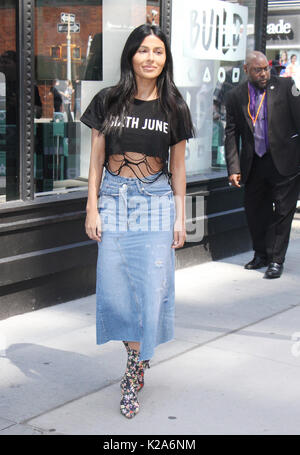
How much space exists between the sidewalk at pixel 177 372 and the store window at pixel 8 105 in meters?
0.96

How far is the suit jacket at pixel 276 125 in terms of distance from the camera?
22.2 ft

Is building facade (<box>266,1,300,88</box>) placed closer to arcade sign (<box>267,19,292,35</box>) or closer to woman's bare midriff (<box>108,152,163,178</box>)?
arcade sign (<box>267,19,292,35</box>)

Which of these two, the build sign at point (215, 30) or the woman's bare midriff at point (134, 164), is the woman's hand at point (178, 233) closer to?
the woman's bare midriff at point (134, 164)

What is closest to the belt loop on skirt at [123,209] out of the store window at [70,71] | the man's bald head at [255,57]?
the store window at [70,71]

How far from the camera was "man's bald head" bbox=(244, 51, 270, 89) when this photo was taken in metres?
6.64

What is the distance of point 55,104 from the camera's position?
5.84m

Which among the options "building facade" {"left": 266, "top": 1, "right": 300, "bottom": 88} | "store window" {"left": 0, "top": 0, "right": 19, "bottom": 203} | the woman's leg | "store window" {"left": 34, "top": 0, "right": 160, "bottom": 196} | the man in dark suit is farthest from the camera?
"building facade" {"left": 266, "top": 1, "right": 300, "bottom": 88}

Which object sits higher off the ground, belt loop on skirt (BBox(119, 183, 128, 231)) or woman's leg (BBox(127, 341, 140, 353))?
belt loop on skirt (BBox(119, 183, 128, 231))

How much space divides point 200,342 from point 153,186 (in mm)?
1512

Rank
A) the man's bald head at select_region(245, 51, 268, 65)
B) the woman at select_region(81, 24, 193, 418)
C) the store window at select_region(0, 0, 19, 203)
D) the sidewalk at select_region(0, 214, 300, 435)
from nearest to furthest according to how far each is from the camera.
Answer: the sidewalk at select_region(0, 214, 300, 435) → the woman at select_region(81, 24, 193, 418) → the store window at select_region(0, 0, 19, 203) → the man's bald head at select_region(245, 51, 268, 65)

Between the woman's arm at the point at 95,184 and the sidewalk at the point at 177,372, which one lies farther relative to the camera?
the woman's arm at the point at 95,184

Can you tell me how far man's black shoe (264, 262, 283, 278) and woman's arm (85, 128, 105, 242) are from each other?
3272 millimetres

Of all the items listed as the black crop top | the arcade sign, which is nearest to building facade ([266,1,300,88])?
the arcade sign
